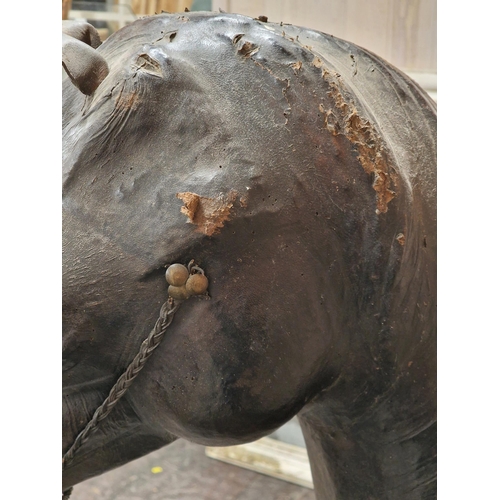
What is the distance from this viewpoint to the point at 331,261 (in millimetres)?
628

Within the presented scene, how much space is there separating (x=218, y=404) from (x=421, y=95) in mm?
348

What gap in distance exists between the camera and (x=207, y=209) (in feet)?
1.92

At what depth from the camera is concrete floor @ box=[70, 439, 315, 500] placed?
173 cm

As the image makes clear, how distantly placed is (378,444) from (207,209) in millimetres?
313

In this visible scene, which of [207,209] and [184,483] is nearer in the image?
[207,209]

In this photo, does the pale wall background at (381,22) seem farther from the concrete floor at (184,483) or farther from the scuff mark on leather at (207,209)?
the concrete floor at (184,483)

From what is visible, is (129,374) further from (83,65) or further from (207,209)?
(83,65)

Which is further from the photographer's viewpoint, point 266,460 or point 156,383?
point 266,460

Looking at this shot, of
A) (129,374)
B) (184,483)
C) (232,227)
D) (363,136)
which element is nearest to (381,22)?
(363,136)

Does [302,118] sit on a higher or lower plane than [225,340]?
higher

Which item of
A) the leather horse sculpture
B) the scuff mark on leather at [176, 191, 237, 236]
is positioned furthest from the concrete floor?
the scuff mark on leather at [176, 191, 237, 236]

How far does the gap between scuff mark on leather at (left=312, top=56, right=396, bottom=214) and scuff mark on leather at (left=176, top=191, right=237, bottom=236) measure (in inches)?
4.2
